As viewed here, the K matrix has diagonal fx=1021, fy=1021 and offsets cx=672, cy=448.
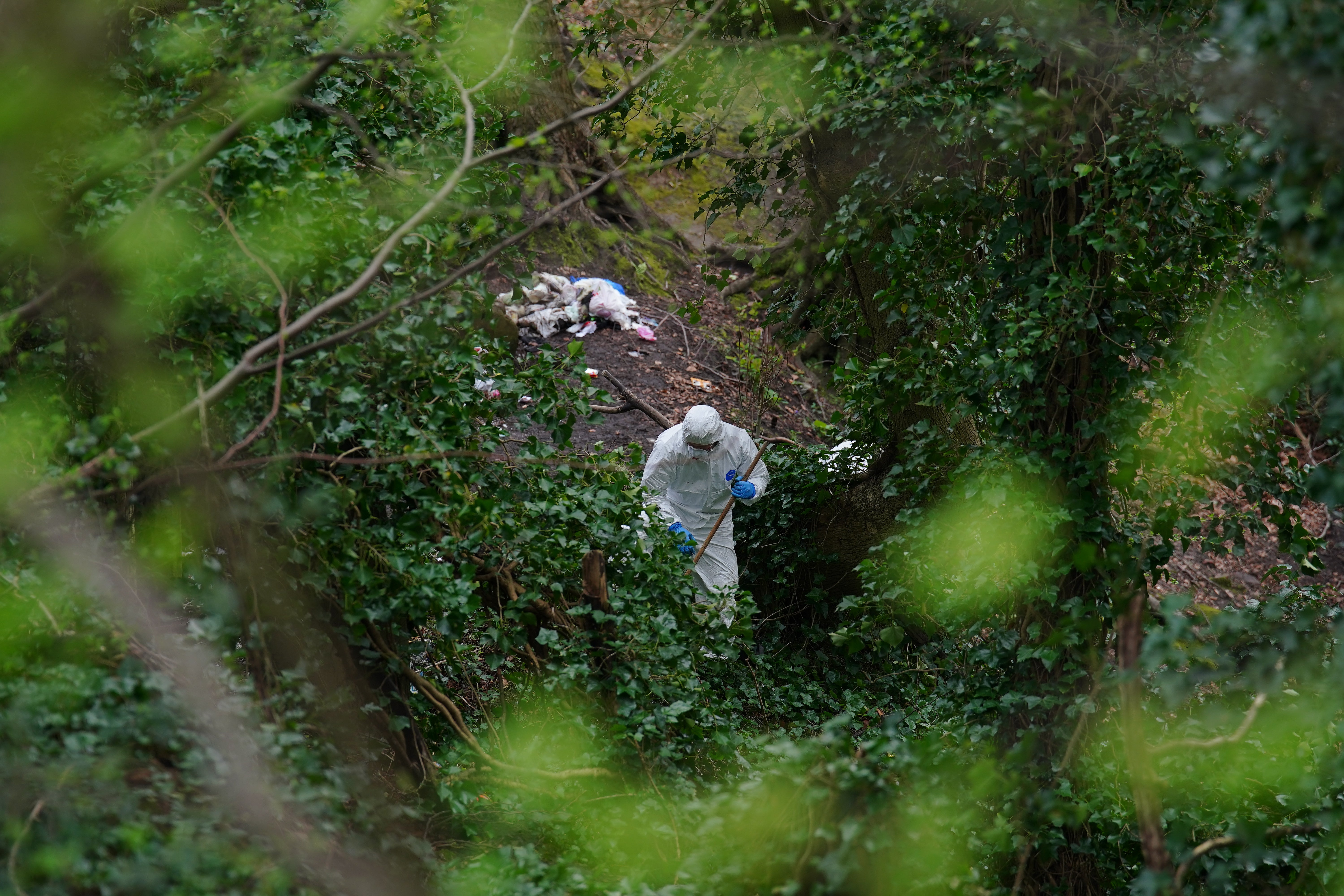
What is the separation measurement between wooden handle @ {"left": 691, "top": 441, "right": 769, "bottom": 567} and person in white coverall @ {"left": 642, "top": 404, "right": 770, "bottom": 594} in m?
0.03

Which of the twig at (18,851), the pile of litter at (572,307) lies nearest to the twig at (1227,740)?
the twig at (18,851)

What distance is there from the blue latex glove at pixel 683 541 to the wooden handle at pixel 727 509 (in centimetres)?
18

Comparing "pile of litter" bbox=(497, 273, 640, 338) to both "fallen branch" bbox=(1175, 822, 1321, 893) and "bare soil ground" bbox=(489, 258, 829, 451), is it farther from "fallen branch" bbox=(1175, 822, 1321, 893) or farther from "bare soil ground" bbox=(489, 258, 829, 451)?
"fallen branch" bbox=(1175, 822, 1321, 893)

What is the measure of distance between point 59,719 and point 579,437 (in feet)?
23.5

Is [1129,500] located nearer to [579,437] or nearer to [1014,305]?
[1014,305]

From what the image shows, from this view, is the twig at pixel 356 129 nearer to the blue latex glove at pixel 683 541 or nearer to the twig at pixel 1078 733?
the blue latex glove at pixel 683 541

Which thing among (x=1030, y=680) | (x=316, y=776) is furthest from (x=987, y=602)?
(x=316, y=776)

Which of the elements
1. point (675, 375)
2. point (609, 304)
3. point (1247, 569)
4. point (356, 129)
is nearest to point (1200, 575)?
point (1247, 569)

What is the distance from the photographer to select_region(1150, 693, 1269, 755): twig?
7.73 ft

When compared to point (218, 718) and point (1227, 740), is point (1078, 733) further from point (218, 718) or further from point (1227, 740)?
point (218, 718)

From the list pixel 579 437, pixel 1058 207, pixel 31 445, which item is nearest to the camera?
pixel 31 445

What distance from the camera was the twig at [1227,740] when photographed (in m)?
2.36

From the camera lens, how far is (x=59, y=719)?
7.19ft

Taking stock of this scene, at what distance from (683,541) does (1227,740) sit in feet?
9.46
